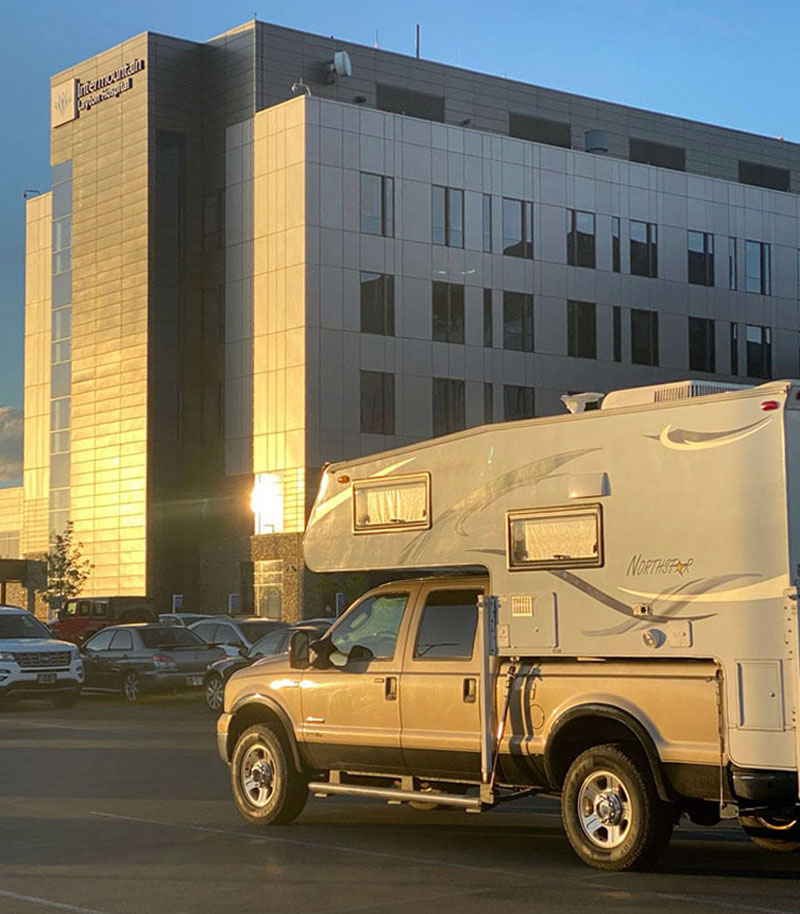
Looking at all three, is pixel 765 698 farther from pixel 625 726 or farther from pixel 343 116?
pixel 343 116

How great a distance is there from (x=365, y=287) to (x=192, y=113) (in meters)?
11.3

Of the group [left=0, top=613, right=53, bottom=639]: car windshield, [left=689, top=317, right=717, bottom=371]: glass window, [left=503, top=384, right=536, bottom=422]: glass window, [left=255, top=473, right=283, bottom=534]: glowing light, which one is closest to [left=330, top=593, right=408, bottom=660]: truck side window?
[left=0, top=613, right=53, bottom=639]: car windshield

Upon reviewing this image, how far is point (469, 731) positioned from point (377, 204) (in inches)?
2021

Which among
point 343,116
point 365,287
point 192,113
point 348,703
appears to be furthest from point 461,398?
point 348,703

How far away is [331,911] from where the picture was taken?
9875mm

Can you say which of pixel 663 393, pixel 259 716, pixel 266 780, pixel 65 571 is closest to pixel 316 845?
pixel 266 780

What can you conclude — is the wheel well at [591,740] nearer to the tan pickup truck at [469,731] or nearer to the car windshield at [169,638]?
the tan pickup truck at [469,731]

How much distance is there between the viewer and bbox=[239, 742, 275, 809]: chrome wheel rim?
45.2 feet

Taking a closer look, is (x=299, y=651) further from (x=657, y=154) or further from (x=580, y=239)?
(x=657, y=154)

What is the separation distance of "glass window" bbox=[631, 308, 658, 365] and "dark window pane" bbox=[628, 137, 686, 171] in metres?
9.18

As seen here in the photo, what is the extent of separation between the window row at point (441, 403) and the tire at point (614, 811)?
49147mm

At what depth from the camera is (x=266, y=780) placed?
1384cm

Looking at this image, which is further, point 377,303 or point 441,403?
point 441,403

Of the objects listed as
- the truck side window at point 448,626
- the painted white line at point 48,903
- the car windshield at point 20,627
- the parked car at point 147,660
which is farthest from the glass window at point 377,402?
the painted white line at point 48,903
